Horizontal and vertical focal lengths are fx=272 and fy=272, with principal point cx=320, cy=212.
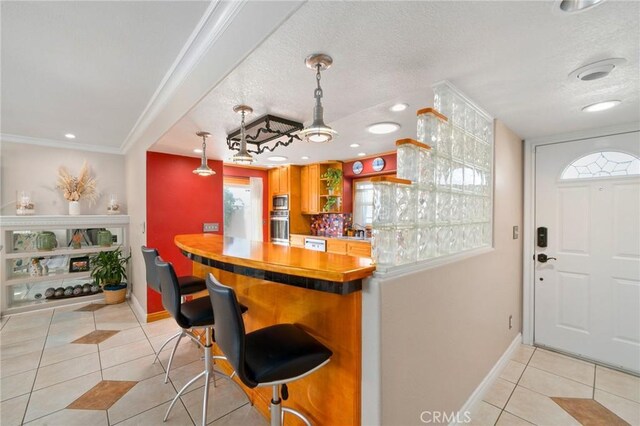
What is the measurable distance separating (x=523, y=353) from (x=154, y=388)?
337cm

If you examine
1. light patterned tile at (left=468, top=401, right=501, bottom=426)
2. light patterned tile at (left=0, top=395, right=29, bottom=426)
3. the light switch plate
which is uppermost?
the light switch plate

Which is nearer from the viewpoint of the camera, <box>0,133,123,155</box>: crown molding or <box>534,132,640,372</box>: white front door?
<box>534,132,640,372</box>: white front door

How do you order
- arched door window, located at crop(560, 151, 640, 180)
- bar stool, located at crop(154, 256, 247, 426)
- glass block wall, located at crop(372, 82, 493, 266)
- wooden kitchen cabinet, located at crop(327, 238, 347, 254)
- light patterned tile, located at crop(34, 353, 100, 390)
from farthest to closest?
wooden kitchen cabinet, located at crop(327, 238, 347, 254), arched door window, located at crop(560, 151, 640, 180), light patterned tile, located at crop(34, 353, 100, 390), bar stool, located at crop(154, 256, 247, 426), glass block wall, located at crop(372, 82, 493, 266)

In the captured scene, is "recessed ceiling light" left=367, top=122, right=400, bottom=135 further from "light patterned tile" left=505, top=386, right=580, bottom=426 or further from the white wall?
the white wall

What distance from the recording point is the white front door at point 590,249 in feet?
7.89

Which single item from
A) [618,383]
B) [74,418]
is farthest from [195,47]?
[618,383]

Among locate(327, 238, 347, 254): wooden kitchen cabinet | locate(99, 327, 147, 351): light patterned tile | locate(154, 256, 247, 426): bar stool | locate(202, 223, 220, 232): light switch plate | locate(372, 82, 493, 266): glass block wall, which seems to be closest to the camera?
locate(372, 82, 493, 266): glass block wall

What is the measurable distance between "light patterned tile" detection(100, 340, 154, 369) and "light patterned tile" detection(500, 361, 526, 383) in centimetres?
324

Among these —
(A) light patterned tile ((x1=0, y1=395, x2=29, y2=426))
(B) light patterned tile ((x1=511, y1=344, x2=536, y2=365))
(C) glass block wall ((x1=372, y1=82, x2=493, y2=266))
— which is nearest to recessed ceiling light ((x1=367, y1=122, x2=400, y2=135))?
(C) glass block wall ((x1=372, y1=82, x2=493, y2=266))

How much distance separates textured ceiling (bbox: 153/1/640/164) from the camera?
113cm

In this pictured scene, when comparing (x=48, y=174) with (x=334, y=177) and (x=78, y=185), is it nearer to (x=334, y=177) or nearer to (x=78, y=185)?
(x=78, y=185)

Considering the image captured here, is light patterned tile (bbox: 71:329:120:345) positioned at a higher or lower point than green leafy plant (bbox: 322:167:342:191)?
lower

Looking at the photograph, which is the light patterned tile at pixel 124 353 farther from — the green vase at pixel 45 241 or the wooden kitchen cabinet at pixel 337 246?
the wooden kitchen cabinet at pixel 337 246

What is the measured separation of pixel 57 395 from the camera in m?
2.03
